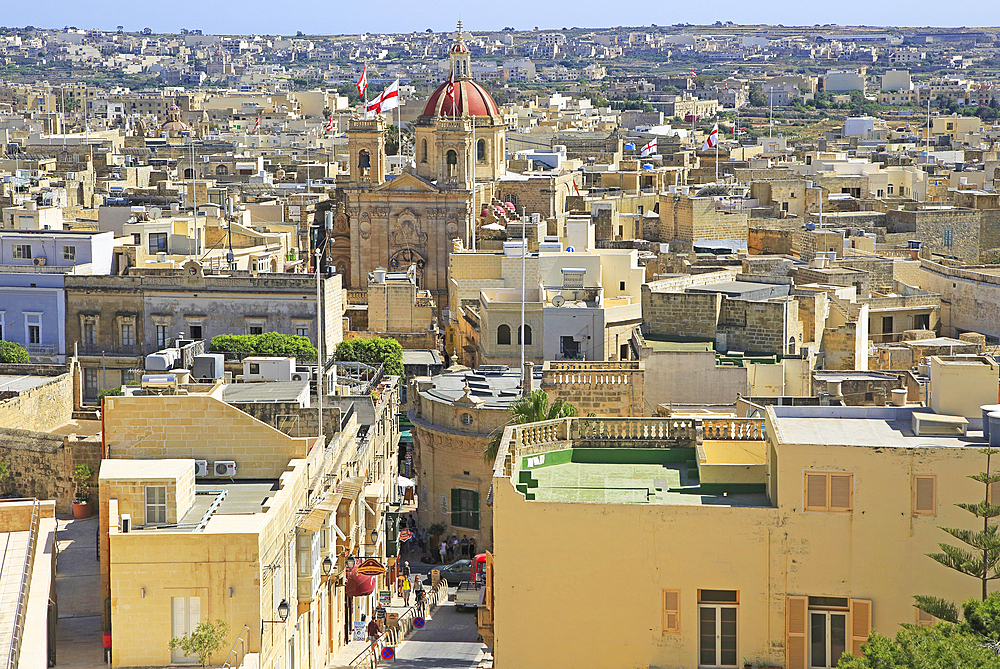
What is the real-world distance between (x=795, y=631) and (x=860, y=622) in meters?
0.61

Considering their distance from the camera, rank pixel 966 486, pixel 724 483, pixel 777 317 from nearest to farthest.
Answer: pixel 966 486, pixel 724 483, pixel 777 317

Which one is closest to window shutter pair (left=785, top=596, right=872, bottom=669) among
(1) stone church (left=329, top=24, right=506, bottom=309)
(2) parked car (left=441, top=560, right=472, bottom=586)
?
(2) parked car (left=441, top=560, right=472, bottom=586)

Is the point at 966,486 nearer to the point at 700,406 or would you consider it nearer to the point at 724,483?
the point at 724,483

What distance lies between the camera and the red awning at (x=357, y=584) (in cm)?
2436

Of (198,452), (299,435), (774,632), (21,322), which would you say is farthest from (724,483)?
(21,322)

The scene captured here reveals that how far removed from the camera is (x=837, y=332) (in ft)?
108

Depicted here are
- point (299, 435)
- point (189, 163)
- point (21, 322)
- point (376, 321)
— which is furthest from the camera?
point (189, 163)

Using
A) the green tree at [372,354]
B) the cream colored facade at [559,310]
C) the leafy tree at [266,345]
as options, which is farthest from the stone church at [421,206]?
the cream colored facade at [559,310]

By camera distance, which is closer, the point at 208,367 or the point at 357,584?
the point at 357,584

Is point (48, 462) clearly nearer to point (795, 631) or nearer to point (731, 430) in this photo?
point (731, 430)

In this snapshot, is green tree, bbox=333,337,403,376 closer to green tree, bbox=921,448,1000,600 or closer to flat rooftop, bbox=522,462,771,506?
flat rooftop, bbox=522,462,771,506

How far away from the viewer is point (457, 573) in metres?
31.0

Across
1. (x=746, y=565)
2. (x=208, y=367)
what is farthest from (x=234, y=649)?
(x=208, y=367)

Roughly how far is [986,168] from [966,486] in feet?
261
